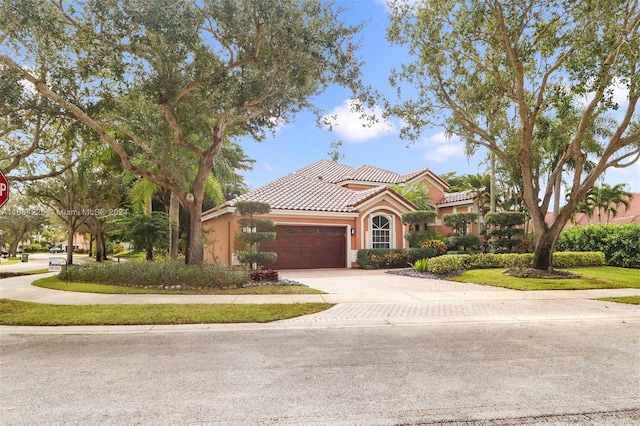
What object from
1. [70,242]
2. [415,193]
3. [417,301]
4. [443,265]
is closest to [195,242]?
[417,301]

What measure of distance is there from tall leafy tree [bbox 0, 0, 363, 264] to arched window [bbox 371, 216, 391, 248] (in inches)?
417

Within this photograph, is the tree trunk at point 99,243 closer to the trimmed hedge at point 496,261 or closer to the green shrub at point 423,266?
the green shrub at point 423,266

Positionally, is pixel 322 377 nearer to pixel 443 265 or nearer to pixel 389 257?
pixel 443 265

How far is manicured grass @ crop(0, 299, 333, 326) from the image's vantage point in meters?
8.52

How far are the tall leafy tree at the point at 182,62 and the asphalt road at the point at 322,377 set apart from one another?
792cm

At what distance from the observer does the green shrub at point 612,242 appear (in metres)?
21.3

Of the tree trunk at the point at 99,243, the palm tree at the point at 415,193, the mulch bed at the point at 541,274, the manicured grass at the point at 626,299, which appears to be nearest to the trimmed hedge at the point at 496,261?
the mulch bed at the point at 541,274

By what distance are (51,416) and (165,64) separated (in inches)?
423

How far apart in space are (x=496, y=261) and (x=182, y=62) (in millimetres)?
15822

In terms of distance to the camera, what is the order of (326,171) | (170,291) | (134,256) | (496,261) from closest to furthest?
(170,291) < (496,261) < (326,171) < (134,256)

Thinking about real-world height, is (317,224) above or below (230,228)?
above

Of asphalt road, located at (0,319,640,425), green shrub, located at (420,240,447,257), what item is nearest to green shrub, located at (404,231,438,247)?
green shrub, located at (420,240,447,257)

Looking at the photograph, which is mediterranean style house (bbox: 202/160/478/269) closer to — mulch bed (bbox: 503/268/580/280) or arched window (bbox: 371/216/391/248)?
arched window (bbox: 371/216/391/248)

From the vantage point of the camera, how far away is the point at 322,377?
16.8ft
